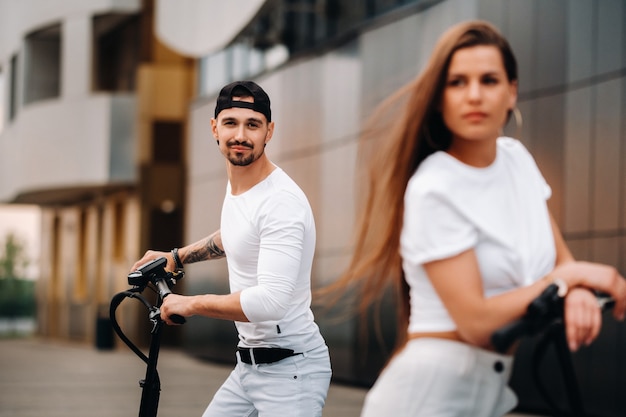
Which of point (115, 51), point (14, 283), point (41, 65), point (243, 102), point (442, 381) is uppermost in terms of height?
point (115, 51)

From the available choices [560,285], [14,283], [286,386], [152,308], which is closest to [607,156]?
[286,386]

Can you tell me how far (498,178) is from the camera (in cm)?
256

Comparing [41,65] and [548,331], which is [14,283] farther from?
[548,331]

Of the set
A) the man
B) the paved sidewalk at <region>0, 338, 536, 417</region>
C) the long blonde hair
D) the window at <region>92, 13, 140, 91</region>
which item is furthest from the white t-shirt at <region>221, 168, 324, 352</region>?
the window at <region>92, 13, 140, 91</region>

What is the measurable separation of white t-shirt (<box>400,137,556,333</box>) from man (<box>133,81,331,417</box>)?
4.16ft

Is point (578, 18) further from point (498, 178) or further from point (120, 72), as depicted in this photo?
point (120, 72)

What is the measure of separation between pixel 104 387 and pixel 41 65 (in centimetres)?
1895

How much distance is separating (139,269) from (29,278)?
69.0 metres

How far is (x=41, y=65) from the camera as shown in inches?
1348

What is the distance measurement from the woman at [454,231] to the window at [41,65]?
3201cm

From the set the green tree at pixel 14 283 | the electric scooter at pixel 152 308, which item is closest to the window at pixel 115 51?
the electric scooter at pixel 152 308

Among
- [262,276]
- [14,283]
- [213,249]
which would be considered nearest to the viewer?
[262,276]

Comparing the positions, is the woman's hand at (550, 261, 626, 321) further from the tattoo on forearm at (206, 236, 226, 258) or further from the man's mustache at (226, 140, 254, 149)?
the tattoo on forearm at (206, 236, 226, 258)

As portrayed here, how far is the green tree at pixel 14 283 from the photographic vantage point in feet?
210
